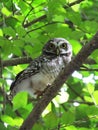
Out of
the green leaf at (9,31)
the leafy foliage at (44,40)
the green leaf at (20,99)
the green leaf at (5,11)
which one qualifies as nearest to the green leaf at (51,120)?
the leafy foliage at (44,40)

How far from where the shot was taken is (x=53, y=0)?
269 centimetres

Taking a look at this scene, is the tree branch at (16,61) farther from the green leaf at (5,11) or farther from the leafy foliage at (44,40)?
the green leaf at (5,11)

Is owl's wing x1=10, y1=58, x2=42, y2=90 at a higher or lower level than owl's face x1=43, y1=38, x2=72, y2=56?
lower

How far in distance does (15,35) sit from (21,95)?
0.53 metres

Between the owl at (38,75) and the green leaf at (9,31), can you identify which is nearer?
the green leaf at (9,31)

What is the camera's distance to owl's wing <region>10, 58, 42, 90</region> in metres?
3.18

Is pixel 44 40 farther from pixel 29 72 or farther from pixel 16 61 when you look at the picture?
pixel 16 61

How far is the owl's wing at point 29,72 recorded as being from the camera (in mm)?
3180

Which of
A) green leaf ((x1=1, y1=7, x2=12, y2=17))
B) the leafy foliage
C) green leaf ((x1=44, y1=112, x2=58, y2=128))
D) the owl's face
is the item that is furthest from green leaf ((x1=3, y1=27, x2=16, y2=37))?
the owl's face

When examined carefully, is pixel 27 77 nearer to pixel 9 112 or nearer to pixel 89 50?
pixel 9 112

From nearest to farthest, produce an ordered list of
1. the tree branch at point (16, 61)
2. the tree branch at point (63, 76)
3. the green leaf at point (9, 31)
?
the tree branch at point (63, 76), the green leaf at point (9, 31), the tree branch at point (16, 61)

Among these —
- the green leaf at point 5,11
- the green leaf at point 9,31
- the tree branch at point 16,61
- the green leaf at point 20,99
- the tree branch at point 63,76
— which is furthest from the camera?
the tree branch at point 16,61

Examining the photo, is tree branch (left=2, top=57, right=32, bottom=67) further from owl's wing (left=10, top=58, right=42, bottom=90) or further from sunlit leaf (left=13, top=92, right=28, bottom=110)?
sunlit leaf (left=13, top=92, right=28, bottom=110)

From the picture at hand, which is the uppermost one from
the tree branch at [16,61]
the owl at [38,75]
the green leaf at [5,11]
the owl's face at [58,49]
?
the green leaf at [5,11]
